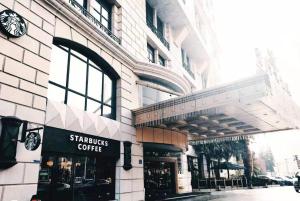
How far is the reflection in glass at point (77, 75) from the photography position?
1053 centimetres

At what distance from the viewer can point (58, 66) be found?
9.87 meters

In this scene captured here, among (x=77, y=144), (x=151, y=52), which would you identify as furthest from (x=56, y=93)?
(x=151, y=52)

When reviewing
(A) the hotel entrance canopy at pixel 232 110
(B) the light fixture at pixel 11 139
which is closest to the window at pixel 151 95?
(A) the hotel entrance canopy at pixel 232 110

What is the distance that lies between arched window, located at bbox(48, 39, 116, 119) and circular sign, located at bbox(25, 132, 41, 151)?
209 cm

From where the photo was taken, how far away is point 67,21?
33.6 ft

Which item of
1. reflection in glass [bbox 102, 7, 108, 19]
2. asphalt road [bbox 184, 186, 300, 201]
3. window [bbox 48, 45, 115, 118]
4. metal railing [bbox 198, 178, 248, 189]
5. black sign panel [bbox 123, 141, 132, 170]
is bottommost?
asphalt road [bbox 184, 186, 300, 201]

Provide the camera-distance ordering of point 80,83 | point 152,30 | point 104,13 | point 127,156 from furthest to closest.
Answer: point 152,30, point 104,13, point 127,156, point 80,83

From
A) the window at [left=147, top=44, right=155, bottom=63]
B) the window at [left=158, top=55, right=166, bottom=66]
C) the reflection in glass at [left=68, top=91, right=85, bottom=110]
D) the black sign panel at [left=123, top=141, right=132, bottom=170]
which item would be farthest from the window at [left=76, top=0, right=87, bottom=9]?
the window at [left=158, top=55, right=166, bottom=66]

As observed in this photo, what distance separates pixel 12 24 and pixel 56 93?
2848 millimetres

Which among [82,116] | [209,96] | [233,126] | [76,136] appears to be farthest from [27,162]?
[233,126]

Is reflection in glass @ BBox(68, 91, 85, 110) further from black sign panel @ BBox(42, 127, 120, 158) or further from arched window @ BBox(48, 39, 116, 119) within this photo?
black sign panel @ BBox(42, 127, 120, 158)

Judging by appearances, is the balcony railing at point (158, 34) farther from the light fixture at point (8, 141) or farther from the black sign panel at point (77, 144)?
the light fixture at point (8, 141)

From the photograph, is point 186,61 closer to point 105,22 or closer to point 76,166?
point 105,22

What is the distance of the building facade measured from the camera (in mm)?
7578
